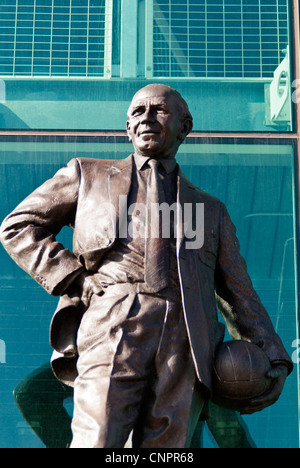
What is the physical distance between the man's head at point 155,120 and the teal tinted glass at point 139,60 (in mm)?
2018

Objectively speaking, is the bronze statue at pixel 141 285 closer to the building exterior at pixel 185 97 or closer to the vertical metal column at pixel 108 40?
the building exterior at pixel 185 97

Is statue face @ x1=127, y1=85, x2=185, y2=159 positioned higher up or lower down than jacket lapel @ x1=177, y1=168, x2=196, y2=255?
higher up

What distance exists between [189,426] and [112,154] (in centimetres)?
279

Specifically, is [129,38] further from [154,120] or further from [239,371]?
[239,371]

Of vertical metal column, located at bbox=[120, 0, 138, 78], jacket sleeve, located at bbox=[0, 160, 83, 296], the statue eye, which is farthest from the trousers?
vertical metal column, located at bbox=[120, 0, 138, 78]

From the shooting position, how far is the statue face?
5.43m

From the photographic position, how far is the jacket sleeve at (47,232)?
5227 mm

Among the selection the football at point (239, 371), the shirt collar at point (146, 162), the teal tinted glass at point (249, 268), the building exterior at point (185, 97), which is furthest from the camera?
the building exterior at point (185, 97)

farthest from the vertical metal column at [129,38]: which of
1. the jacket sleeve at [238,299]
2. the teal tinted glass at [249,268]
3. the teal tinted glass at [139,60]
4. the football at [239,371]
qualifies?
the football at [239,371]

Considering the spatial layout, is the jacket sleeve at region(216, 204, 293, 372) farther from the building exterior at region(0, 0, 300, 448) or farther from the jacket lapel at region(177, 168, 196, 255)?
the building exterior at region(0, 0, 300, 448)

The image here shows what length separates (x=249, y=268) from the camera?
7.12 m

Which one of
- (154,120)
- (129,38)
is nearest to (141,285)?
(154,120)

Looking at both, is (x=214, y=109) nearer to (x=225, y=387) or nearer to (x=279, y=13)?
(x=279, y=13)
